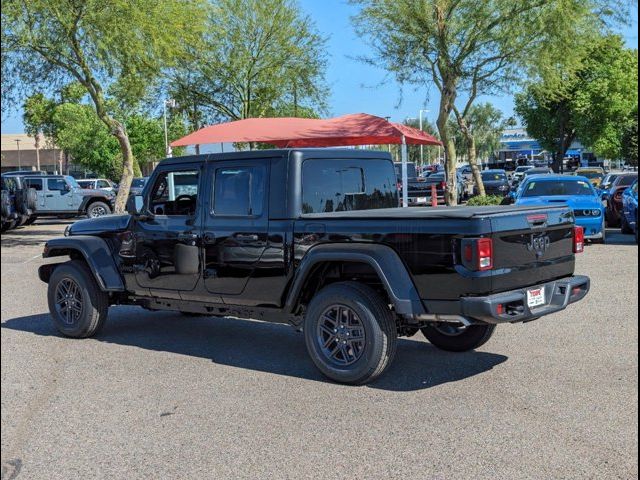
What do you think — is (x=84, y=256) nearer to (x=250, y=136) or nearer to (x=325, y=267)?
(x=325, y=267)

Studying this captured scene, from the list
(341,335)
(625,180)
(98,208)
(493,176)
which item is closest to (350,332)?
(341,335)

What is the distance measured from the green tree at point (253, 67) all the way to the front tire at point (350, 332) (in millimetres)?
22395

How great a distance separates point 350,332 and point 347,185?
1.61 metres

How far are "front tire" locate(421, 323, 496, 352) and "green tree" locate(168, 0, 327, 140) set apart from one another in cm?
2183

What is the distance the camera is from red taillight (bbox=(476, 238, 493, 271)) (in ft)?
17.6

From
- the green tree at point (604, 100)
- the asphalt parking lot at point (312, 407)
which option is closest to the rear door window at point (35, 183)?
the asphalt parking lot at point (312, 407)

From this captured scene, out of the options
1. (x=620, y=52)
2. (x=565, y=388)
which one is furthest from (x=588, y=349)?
(x=620, y=52)

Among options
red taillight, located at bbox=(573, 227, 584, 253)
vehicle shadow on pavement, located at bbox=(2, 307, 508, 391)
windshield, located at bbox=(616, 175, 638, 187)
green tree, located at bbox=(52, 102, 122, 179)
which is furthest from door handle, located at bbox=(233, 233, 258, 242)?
green tree, located at bbox=(52, 102, 122, 179)

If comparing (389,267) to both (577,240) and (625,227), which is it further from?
(625,227)

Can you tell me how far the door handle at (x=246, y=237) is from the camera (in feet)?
21.7

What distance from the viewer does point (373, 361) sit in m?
5.89

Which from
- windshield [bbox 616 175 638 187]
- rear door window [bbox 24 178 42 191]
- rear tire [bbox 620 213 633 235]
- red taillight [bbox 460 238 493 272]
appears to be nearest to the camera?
red taillight [bbox 460 238 493 272]

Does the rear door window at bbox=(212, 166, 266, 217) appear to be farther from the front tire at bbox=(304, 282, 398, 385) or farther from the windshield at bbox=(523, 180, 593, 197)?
the windshield at bbox=(523, 180, 593, 197)

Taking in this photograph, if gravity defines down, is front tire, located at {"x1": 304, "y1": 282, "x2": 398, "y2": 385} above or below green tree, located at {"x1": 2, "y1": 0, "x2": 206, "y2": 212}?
below
